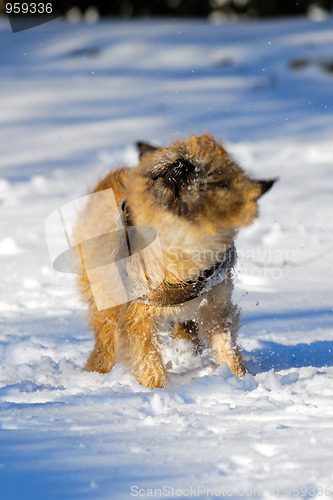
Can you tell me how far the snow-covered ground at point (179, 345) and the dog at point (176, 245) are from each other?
0.19 metres

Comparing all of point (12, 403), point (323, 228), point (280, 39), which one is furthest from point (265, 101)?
point (12, 403)

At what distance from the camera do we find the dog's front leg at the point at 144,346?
3.25m

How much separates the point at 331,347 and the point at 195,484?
1935 millimetres

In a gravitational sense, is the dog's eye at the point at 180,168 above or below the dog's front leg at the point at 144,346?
above

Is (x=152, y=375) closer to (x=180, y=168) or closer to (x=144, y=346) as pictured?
(x=144, y=346)

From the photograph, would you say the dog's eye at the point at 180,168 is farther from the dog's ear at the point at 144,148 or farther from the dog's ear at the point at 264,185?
the dog's ear at the point at 264,185

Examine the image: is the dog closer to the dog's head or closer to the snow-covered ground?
the dog's head

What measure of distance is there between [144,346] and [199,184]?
908 mm

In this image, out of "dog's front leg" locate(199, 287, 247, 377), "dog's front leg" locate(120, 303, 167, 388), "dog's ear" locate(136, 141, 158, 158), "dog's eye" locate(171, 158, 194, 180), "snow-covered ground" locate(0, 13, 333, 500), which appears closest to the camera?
"snow-covered ground" locate(0, 13, 333, 500)

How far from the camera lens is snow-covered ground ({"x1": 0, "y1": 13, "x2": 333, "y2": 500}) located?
2.21m

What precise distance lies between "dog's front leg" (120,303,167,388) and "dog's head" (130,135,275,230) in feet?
1.94

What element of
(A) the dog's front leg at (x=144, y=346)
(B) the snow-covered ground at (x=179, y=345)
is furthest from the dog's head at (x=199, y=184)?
(A) the dog's front leg at (x=144, y=346)

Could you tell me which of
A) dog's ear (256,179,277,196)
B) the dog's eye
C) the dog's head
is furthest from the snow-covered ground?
the dog's eye

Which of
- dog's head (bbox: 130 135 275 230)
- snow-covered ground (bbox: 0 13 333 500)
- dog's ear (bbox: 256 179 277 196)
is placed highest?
dog's head (bbox: 130 135 275 230)
